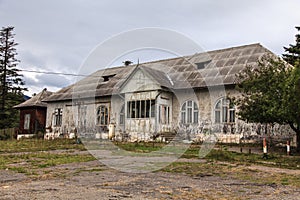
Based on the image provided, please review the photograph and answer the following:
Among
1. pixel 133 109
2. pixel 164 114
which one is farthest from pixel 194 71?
pixel 133 109

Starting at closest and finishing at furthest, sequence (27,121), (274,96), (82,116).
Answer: (274,96), (82,116), (27,121)

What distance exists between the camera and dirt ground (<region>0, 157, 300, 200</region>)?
6207mm

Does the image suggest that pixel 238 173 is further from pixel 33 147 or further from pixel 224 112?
pixel 224 112

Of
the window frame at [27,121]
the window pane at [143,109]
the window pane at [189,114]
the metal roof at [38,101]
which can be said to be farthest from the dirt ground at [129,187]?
the window frame at [27,121]

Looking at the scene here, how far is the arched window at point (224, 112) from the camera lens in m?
22.5

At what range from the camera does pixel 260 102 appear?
1579 centimetres

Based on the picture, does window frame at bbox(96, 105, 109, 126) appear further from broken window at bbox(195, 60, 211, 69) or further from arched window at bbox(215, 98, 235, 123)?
arched window at bbox(215, 98, 235, 123)

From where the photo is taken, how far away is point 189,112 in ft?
80.4

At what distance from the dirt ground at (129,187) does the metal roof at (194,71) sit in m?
14.7

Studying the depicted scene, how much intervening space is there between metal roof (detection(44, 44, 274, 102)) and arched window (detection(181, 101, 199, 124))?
1318 millimetres

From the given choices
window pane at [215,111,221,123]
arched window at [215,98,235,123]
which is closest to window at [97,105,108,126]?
window pane at [215,111,221,123]

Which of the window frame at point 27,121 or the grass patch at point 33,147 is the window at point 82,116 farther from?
the grass patch at point 33,147

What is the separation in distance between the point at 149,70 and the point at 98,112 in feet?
23.1

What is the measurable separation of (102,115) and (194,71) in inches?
346
